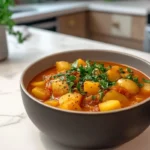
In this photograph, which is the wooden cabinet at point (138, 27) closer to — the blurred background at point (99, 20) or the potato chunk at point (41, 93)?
the blurred background at point (99, 20)

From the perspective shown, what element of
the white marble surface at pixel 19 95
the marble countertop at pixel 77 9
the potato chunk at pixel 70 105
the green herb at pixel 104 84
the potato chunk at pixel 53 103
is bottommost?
the marble countertop at pixel 77 9

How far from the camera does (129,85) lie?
2.28ft

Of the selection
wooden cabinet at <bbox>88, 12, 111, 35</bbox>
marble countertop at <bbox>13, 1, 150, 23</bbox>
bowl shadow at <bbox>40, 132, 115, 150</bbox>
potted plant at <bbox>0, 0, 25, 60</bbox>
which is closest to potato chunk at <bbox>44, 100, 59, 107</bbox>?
bowl shadow at <bbox>40, 132, 115, 150</bbox>

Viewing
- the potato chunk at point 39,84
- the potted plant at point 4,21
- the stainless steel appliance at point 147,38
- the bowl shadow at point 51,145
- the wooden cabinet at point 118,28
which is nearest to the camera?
the bowl shadow at point 51,145

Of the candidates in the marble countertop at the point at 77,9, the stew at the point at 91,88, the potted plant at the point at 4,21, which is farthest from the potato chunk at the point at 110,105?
the marble countertop at the point at 77,9

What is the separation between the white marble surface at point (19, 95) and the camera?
26.9 inches

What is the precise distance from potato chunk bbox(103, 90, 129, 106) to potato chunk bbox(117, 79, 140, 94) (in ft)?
0.12

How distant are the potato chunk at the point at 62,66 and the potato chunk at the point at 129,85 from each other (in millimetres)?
185

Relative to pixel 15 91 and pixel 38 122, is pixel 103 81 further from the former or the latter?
pixel 15 91

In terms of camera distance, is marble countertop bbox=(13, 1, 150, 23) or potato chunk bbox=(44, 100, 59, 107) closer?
potato chunk bbox=(44, 100, 59, 107)

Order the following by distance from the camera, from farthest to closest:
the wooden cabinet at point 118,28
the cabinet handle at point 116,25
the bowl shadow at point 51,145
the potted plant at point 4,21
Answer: the cabinet handle at point 116,25
the wooden cabinet at point 118,28
the potted plant at point 4,21
the bowl shadow at point 51,145

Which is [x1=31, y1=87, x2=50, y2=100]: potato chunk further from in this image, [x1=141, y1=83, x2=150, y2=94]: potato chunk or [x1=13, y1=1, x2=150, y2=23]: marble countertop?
[x1=13, y1=1, x2=150, y2=23]: marble countertop

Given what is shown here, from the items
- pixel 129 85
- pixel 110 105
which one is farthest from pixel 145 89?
pixel 110 105

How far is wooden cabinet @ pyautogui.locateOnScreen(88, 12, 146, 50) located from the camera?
2.56 meters
